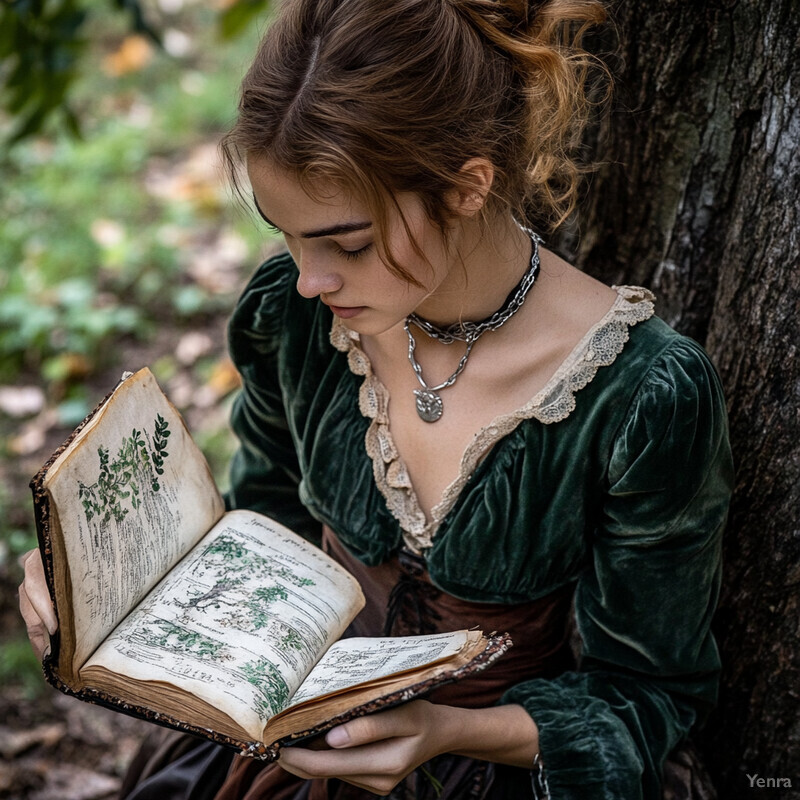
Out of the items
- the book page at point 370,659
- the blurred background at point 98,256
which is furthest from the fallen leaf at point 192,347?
the book page at point 370,659

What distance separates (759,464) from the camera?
4.60 feet

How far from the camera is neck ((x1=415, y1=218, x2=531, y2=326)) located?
133cm

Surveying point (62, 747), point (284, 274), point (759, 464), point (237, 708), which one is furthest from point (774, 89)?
point (62, 747)

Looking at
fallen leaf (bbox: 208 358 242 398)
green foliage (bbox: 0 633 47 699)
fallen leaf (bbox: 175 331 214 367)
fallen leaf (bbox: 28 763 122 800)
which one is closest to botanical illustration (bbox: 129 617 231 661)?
fallen leaf (bbox: 28 763 122 800)

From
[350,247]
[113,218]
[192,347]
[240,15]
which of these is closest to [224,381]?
[192,347]

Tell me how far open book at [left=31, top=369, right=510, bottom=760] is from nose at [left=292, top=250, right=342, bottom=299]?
0.86ft

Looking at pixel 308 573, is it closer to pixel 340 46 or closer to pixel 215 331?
pixel 340 46

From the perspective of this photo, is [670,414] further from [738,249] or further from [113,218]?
[113,218]

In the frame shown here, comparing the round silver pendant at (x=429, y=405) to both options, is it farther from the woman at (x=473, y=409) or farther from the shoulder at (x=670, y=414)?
the shoulder at (x=670, y=414)

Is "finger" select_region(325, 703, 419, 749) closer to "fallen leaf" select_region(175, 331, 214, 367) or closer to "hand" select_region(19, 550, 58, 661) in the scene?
"hand" select_region(19, 550, 58, 661)

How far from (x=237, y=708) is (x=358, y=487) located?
0.46m

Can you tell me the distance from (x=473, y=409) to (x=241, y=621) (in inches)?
18.3

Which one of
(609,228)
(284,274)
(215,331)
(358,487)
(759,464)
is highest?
(609,228)

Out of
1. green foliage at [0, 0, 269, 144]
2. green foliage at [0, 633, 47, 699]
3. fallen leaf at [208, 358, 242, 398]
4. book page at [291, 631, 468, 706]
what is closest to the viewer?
book page at [291, 631, 468, 706]
